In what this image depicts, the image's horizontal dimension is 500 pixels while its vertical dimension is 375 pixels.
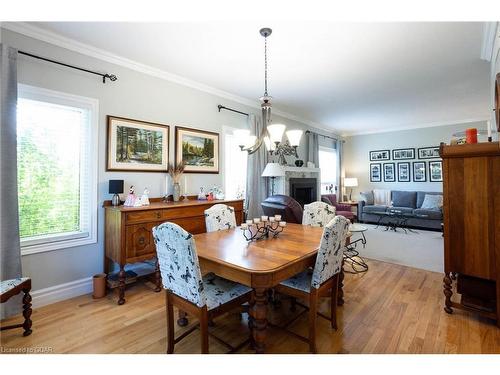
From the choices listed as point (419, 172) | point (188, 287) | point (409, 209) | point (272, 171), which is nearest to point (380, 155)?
point (419, 172)

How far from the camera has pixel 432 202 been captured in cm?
602

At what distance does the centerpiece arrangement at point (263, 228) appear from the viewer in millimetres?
2289

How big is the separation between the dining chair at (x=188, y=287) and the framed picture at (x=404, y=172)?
674 cm

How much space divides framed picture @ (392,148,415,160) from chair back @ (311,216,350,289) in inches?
242

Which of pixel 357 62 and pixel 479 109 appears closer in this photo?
pixel 357 62

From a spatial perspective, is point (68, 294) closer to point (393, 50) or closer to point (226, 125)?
point (226, 125)

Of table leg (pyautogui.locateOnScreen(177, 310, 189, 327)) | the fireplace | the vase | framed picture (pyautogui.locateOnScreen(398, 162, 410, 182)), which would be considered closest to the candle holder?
table leg (pyautogui.locateOnScreen(177, 310, 189, 327))

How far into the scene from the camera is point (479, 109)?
5285 mm

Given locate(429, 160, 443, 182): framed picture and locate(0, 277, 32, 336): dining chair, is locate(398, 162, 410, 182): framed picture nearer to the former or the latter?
locate(429, 160, 443, 182): framed picture

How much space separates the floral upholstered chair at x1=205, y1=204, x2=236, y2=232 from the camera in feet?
8.96

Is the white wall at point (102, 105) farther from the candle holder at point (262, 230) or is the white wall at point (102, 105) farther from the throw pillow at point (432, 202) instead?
the throw pillow at point (432, 202)

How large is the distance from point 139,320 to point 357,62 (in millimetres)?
3709

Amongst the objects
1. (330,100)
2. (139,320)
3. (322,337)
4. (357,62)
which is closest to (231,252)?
(322,337)

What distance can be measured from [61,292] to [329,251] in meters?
2.71
